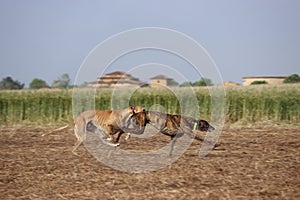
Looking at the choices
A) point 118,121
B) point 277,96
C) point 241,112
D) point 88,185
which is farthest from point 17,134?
point 277,96

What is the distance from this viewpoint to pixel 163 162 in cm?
1008

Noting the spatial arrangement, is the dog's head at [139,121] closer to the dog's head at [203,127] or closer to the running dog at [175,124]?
the running dog at [175,124]

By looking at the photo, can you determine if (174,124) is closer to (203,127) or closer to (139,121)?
(203,127)

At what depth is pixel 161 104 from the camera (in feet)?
77.3

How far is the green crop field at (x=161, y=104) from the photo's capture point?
831 inches

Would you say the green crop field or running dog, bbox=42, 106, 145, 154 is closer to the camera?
running dog, bbox=42, 106, 145, 154

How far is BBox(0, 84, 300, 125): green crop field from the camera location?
2111cm

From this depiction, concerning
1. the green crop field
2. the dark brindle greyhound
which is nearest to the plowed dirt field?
the dark brindle greyhound

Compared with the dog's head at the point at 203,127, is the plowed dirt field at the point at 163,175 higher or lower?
lower

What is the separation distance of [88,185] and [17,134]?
29.7 ft

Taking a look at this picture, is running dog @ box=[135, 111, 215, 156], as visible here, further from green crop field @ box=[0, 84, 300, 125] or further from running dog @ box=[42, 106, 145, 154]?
green crop field @ box=[0, 84, 300, 125]

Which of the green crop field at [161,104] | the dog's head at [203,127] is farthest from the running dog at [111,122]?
the green crop field at [161,104]

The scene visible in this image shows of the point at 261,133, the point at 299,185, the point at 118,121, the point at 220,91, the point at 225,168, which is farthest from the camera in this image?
the point at 220,91

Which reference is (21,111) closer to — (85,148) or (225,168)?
(85,148)
